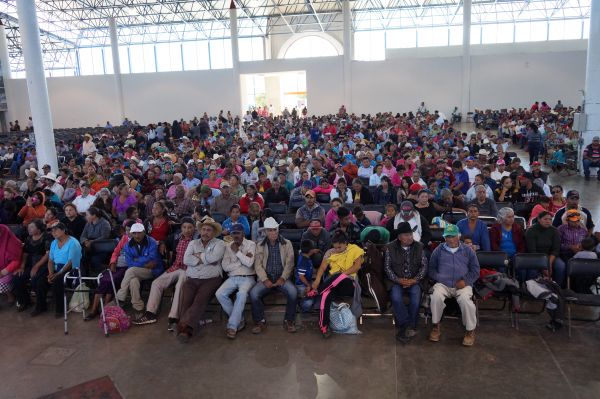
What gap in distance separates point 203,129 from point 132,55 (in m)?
25.0

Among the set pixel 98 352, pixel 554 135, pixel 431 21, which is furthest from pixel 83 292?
pixel 431 21

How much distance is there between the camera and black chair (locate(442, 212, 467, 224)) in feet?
22.5

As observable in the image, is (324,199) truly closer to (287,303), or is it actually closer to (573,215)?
(287,303)

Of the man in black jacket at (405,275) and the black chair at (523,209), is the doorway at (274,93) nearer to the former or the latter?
the black chair at (523,209)

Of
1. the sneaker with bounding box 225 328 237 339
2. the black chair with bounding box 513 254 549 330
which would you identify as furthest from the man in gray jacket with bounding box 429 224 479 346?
the sneaker with bounding box 225 328 237 339

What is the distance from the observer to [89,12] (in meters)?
34.4

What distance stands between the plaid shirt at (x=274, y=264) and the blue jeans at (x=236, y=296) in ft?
0.74

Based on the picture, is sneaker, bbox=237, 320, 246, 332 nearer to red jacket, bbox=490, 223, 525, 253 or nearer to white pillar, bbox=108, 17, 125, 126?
red jacket, bbox=490, 223, 525, 253

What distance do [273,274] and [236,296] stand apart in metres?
0.48

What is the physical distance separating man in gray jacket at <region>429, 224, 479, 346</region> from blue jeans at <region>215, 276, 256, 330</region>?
79.0 inches

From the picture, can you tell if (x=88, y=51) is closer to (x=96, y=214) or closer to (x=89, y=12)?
(x=89, y=12)

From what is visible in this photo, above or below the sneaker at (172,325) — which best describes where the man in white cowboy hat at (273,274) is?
above

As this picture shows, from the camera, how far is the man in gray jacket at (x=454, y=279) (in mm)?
4703

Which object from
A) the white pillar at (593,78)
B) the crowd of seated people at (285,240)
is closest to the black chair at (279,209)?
the crowd of seated people at (285,240)
